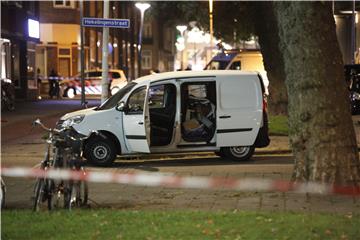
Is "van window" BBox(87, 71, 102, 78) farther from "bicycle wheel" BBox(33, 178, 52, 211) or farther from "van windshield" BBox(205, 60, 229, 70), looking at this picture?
"bicycle wheel" BBox(33, 178, 52, 211)

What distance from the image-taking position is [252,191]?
Answer: 31.8 ft

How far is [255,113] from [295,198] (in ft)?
14.8

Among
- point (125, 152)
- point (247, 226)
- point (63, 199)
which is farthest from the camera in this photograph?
point (125, 152)

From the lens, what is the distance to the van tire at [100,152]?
12992 millimetres

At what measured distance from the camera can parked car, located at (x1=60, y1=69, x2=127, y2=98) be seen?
40.8m

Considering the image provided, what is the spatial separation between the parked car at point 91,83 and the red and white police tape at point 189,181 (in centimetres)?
2810

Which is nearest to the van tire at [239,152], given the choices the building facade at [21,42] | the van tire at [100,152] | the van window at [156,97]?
the van window at [156,97]

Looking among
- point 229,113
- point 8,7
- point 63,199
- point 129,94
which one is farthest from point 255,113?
point 8,7

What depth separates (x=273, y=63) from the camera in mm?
21922

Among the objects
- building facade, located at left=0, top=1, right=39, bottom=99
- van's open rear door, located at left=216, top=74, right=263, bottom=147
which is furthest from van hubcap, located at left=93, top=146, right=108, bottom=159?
building facade, located at left=0, top=1, right=39, bottom=99

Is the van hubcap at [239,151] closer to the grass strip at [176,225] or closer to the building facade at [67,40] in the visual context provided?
the grass strip at [176,225]

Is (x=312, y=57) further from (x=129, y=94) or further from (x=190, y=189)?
(x=129, y=94)

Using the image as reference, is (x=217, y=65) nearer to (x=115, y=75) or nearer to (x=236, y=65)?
(x=236, y=65)

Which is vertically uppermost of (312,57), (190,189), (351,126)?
(312,57)
